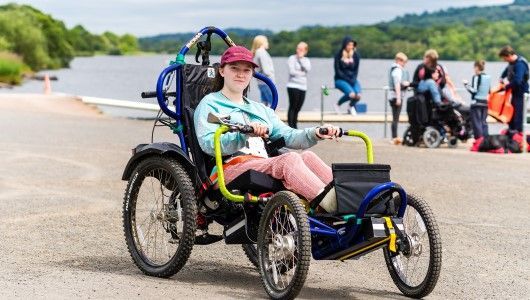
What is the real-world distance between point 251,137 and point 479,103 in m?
13.5

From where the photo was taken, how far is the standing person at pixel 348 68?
2592 centimetres

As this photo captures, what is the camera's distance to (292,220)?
7.12m

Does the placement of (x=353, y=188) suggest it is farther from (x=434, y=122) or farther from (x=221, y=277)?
(x=434, y=122)

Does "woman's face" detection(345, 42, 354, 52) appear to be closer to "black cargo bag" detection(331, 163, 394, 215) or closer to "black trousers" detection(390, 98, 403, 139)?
"black trousers" detection(390, 98, 403, 139)

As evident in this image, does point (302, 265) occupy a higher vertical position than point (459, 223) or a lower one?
higher

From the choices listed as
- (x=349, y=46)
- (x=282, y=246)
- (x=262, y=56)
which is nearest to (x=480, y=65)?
(x=262, y=56)

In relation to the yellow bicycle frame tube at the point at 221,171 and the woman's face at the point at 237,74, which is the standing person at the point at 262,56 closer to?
the woman's face at the point at 237,74

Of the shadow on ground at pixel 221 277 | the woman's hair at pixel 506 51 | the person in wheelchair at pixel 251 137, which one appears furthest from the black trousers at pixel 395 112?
the person in wheelchair at pixel 251 137

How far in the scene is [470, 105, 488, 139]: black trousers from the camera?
20938 mm

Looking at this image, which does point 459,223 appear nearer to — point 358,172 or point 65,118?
point 358,172

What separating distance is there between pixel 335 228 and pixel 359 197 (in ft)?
0.83

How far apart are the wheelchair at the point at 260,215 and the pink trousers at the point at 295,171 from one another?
0.07 metres

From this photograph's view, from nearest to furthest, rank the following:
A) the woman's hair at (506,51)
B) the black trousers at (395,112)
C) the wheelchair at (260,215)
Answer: the wheelchair at (260,215)
the woman's hair at (506,51)
the black trousers at (395,112)

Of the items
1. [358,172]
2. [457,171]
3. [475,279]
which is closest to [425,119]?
[457,171]
